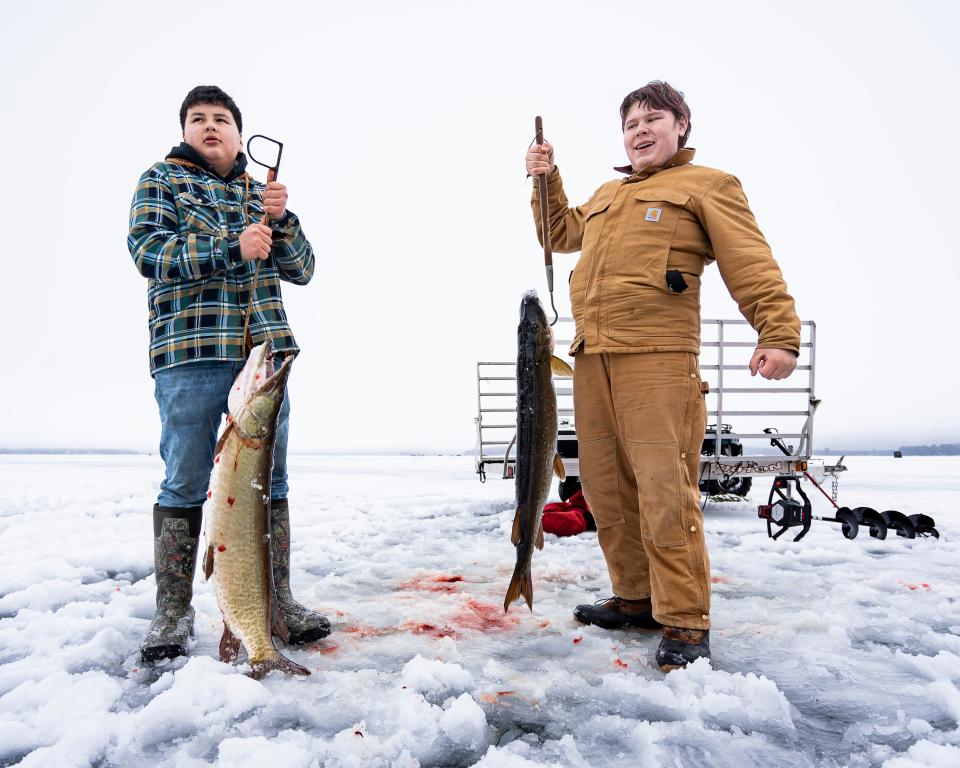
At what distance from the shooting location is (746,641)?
133 inches

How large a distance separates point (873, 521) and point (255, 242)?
715 cm

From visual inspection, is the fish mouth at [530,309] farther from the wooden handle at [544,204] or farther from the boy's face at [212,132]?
the boy's face at [212,132]

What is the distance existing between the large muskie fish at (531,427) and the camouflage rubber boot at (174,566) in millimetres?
1716

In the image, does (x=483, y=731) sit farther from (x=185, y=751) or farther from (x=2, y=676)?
(x=2, y=676)

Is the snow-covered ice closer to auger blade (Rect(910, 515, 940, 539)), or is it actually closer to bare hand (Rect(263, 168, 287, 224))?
auger blade (Rect(910, 515, 940, 539))

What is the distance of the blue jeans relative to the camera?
311cm

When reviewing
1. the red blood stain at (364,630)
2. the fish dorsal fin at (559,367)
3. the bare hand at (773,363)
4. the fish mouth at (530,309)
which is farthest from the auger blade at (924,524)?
the red blood stain at (364,630)

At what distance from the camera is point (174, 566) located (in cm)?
311

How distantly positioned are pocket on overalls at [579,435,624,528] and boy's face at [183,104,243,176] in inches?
109

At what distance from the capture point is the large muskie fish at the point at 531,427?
3.18 meters

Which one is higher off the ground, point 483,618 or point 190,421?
point 190,421

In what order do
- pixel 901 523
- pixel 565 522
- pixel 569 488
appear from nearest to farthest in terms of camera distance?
pixel 901 523 → pixel 565 522 → pixel 569 488

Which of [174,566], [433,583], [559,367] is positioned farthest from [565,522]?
[174,566]

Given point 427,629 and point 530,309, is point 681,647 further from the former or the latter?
point 530,309
